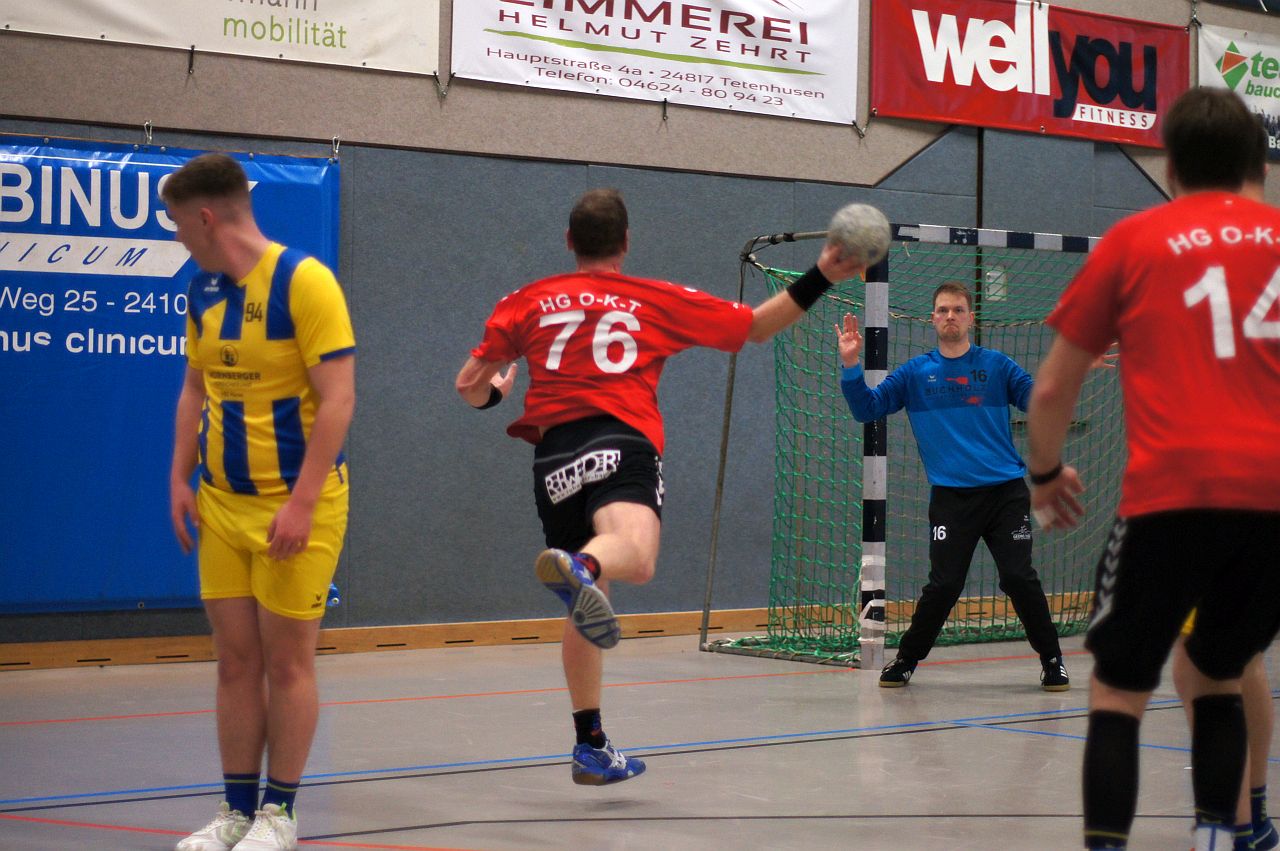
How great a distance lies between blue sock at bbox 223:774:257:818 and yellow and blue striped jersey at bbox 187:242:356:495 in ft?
2.50

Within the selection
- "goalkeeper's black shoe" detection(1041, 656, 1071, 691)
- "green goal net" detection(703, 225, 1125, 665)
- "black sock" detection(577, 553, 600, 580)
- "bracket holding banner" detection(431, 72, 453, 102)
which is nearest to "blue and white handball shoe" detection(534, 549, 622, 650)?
"black sock" detection(577, 553, 600, 580)

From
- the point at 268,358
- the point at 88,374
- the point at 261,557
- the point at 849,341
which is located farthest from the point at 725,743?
the point at 88,374

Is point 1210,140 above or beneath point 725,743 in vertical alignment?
above

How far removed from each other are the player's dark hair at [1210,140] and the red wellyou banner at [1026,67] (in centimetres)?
771

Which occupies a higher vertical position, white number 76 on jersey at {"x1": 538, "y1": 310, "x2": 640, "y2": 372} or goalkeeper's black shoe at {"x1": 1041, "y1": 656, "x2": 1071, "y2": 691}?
white number 76 on jersey at {"x1": 538, "y1": 310, "x2": 640, "y2": 372}

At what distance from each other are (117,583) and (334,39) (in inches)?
136

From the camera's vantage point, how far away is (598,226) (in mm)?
4535

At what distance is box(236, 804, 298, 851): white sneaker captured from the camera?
3.70 m

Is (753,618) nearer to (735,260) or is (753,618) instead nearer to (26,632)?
(735,260)

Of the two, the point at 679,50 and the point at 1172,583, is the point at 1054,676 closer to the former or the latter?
the point at 1172,583

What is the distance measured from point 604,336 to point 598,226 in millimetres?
365

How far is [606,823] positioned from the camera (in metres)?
4.24

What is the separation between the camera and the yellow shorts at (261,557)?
12.0 feet

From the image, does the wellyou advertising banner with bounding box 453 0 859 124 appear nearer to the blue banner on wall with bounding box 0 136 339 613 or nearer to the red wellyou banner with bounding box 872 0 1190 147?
the red wellyou banner with bounding box 872 0 1190 147
